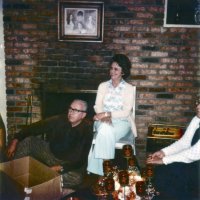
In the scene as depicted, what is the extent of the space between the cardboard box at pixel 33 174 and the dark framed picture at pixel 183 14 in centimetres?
277

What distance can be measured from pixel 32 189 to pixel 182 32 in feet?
10.3

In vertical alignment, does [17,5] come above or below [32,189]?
above

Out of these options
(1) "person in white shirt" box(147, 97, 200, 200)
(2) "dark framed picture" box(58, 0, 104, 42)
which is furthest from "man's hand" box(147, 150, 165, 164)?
(2) "dark framed picture" box(58, 0, 104, 42)

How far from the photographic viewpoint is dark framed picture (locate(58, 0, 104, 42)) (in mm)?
3889

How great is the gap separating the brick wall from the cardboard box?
217 centimetres

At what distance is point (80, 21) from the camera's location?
3953 millimetres

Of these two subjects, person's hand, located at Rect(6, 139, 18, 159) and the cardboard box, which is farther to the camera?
person's hand, located at Rect(6, 139, 18, 159)

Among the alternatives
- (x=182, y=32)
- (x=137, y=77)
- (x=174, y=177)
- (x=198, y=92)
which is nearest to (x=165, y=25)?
(x=182, y=32)

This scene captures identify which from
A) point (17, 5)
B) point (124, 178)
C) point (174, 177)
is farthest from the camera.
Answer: point (17, 5)

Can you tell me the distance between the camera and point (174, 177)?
2637 millimetres

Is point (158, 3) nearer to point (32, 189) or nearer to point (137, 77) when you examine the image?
point (137, 77)

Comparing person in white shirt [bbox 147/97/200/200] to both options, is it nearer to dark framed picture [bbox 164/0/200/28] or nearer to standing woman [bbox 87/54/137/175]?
standing woman [bbox 87/54/137/175]

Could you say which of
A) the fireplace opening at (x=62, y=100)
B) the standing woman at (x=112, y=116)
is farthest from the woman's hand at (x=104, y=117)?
the fireplace opening at (x=62, y=100)

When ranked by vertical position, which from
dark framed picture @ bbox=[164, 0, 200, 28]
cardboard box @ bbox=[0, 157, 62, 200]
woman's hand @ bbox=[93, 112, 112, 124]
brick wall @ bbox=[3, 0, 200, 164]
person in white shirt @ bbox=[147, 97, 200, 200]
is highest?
dark framed picture @ bbox=[164, 0, 200, 28]
